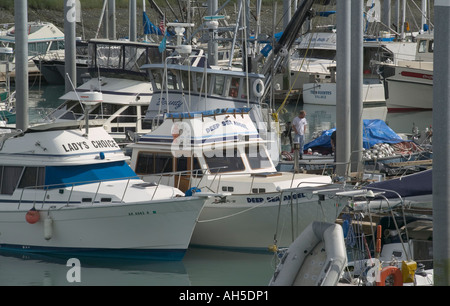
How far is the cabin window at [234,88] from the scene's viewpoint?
2308 centimetres

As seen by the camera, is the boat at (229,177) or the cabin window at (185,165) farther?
the cabin window at (185,165)

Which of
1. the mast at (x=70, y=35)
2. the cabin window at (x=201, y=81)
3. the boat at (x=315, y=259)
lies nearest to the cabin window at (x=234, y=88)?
the cabin window at (x=201, y=81)

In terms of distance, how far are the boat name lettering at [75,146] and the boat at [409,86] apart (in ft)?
87.3

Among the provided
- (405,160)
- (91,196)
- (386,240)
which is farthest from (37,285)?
(405,160)

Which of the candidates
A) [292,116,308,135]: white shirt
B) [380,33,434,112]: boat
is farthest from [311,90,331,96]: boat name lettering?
[292,116,308,135]: white shirt

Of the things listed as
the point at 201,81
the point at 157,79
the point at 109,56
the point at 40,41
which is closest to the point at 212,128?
the point at 201,81

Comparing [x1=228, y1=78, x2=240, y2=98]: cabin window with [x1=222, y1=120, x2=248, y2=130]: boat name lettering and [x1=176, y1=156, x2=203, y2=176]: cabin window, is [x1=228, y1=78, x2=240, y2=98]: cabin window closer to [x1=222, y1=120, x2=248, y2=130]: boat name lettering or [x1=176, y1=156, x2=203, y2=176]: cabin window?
[x1=222, y1=120, x2=248, y2=130]: boat name lettering

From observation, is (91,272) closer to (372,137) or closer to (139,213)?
(139,213)

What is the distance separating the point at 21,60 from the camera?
67.0ft

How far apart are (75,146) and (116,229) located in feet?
5.98

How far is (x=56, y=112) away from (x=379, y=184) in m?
14.8

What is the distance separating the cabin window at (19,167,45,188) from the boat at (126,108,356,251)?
2.26m

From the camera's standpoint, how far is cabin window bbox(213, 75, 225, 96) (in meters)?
22.8

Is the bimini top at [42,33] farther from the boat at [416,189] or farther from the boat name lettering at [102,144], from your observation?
the boat at [416,189]
